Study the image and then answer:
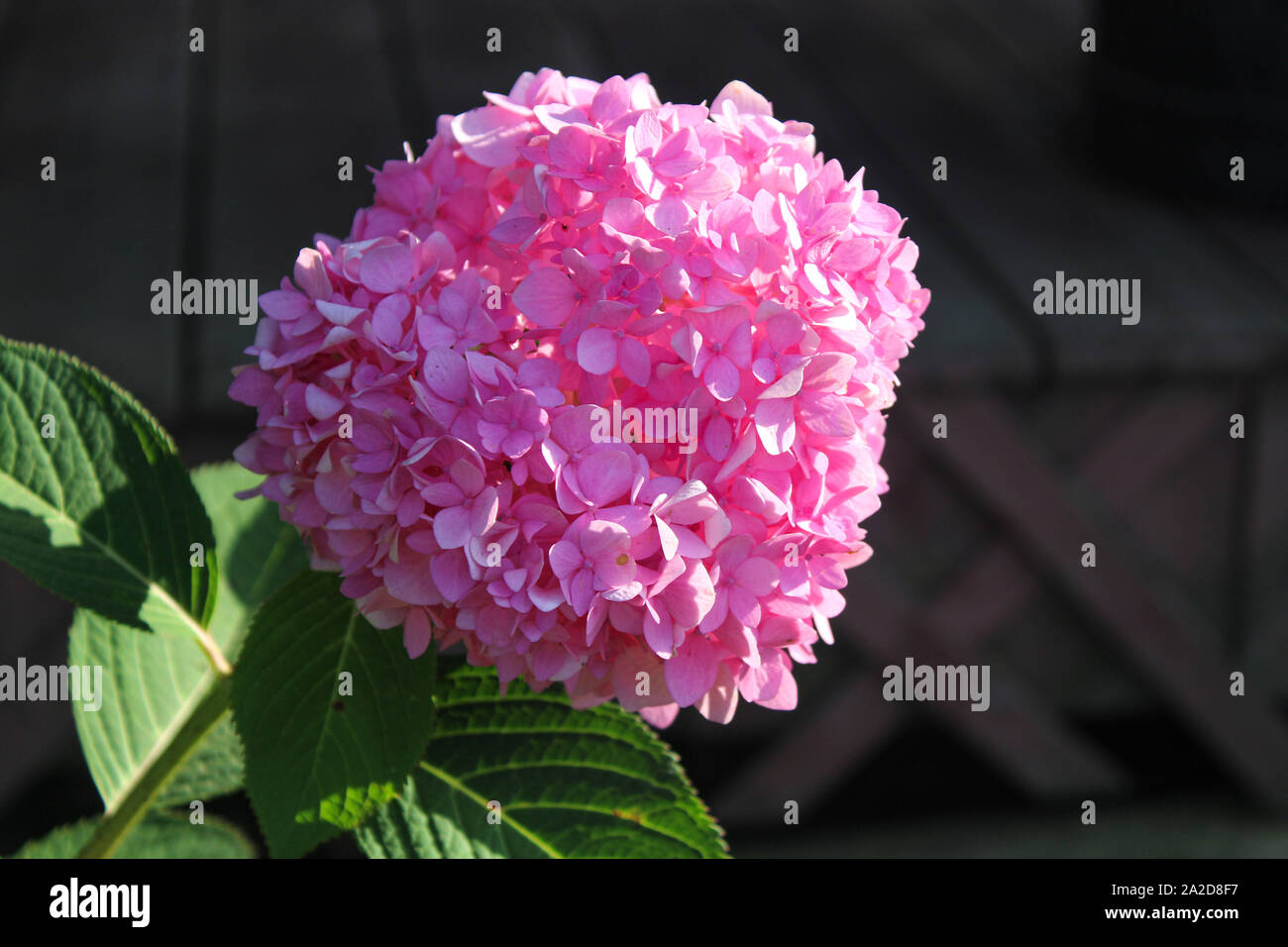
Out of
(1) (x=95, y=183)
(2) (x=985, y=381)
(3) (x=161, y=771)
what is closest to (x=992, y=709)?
(2) (x=985, y=381)

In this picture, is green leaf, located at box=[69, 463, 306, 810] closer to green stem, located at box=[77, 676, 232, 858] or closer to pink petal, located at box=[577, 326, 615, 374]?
green stem, located at box=[77, 676, 232, 858]

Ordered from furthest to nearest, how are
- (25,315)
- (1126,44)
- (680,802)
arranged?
1. (1126,44)
2. (25,315)
3. (680,802)

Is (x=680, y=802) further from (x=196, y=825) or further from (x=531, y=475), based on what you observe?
(x=196, y=825)

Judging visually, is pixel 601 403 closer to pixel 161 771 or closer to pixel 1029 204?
pixel 161 771

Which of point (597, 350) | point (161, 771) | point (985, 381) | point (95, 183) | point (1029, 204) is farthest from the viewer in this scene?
point (1029, 204)

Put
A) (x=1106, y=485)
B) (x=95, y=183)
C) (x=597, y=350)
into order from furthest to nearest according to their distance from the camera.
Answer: (x=95, y=183)
(x=1106, y=485)
(x=597, y=350)

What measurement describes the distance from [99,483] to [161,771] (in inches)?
6.0

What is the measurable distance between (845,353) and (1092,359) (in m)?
1.34

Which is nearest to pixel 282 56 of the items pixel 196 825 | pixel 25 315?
pixel 25 315

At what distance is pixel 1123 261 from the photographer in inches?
75.1

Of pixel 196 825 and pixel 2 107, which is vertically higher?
pixel 2 107

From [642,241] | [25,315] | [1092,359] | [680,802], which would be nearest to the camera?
[642,241]

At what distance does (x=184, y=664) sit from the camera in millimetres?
763

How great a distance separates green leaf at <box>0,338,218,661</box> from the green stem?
5 centimetres
